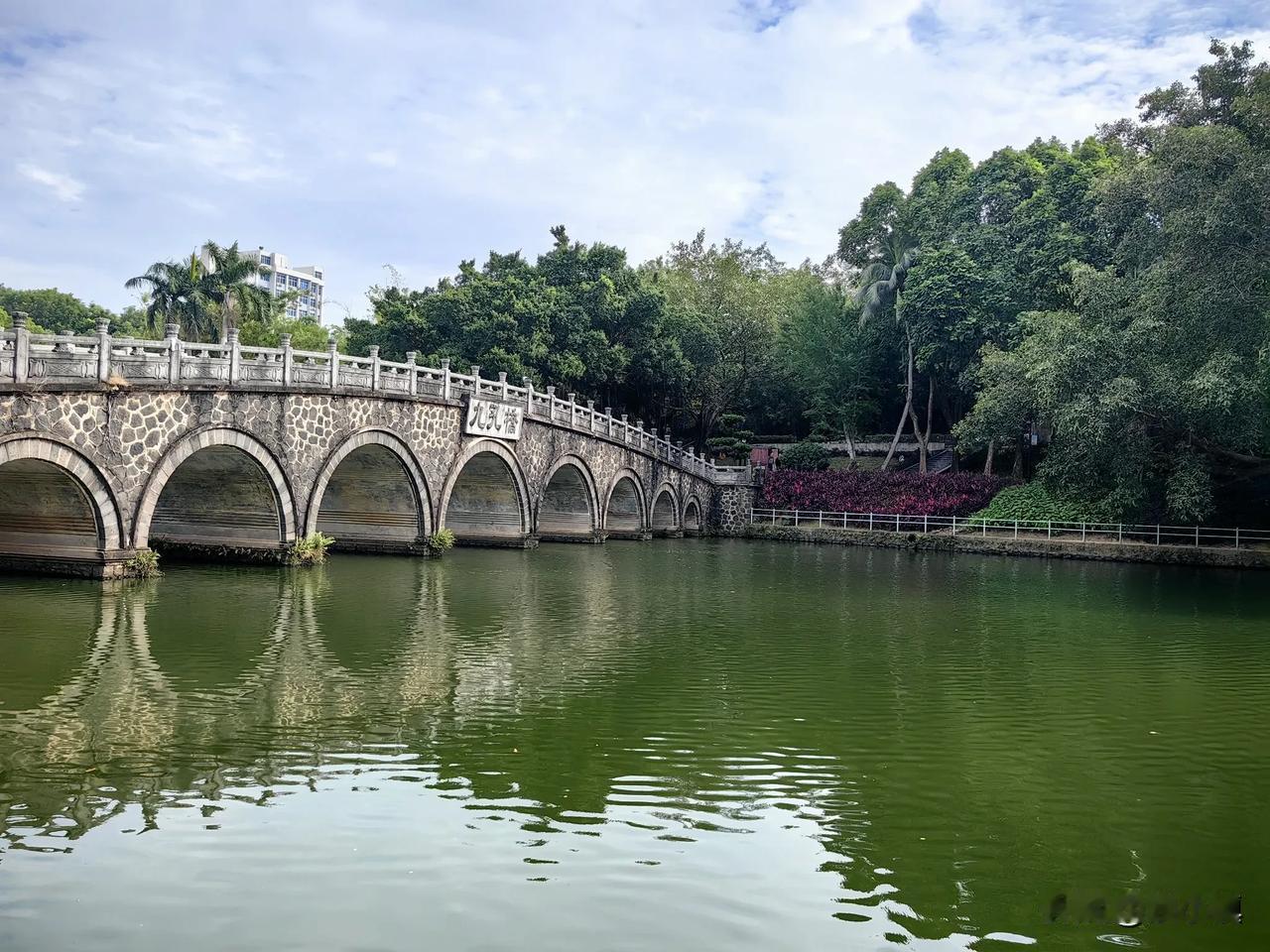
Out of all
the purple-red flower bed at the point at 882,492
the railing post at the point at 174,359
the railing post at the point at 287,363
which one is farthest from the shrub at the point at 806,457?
the railing post at the point at 174,359

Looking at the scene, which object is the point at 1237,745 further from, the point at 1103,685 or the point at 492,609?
the point at 492,609

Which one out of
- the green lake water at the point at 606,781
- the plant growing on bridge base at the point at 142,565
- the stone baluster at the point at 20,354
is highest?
the stone baluster at the point at 20,354

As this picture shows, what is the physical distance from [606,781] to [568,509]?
26.1 meters

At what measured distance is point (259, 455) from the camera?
20.5 m

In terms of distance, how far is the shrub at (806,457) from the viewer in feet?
157

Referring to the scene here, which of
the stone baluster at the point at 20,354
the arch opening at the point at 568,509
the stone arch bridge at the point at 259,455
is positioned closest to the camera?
the stone baluster at the point at 20,354

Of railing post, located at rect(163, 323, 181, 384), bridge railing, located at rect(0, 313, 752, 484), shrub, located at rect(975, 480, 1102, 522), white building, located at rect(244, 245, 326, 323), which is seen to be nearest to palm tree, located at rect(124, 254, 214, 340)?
bridge railing, located at rect(0, 313, 752, 484)

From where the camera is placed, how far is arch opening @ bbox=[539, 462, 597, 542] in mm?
33281

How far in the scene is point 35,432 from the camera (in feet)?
51.9

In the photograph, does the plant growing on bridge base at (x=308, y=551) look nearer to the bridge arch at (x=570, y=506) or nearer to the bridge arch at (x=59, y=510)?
the bridge arch at (x=59, y=510)

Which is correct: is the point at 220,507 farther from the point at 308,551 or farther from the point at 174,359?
the point at 174,359

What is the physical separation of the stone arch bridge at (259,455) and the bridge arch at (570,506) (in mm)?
56

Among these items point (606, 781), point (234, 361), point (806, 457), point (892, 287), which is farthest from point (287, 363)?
point (892, 287)

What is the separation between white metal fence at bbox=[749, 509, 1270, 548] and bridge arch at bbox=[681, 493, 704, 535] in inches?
88.7
